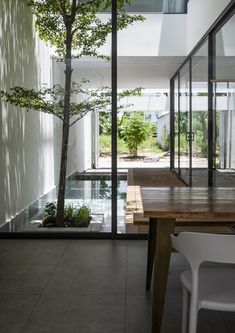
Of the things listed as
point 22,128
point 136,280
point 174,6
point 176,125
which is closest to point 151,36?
point 174,6

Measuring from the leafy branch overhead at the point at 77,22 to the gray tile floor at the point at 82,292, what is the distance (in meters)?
2.21

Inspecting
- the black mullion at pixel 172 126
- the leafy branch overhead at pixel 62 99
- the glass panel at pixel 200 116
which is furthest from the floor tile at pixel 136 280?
the leafy branch overhead at pixel 62 99

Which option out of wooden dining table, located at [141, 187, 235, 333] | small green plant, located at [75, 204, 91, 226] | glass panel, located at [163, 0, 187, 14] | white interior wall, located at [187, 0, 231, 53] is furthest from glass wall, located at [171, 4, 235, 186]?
wooden dining table, located at [141, 187, 235, 333]

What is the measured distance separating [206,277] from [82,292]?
4.24ft

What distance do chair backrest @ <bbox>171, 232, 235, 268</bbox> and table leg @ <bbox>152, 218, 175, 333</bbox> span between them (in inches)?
19.0

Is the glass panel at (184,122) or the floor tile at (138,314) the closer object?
the floor tile at (138,314)

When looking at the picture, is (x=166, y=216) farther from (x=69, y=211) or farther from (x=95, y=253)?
(x=69, y=211)

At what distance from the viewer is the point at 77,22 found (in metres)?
4.89

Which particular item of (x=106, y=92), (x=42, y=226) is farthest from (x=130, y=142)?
Answer: (x=42, y=226)

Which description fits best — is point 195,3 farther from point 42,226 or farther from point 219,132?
point 42,226

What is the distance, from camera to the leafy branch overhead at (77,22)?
192 inches

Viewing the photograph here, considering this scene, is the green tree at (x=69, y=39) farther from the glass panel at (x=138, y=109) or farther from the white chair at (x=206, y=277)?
the white chair at (x=206, y=277)

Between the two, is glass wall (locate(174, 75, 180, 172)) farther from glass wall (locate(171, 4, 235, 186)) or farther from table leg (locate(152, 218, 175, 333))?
table leg (locate(152, 218, 175, 333))

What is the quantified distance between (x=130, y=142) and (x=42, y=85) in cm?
119
